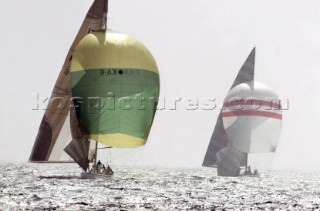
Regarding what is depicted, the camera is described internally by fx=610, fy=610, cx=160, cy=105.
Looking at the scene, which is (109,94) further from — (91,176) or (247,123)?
(247,123)

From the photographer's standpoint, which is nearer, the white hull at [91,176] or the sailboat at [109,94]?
the sailboat at [109,94]

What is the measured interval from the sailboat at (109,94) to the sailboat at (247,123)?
15.2m

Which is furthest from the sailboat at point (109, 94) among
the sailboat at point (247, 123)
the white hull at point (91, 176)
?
the sailboat at point (247, 123)

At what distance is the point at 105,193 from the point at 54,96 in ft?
45.8

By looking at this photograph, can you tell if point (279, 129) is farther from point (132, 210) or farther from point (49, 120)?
point (132, 210)

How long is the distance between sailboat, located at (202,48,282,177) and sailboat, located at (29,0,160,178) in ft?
49.8

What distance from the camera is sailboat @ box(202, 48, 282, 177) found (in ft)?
172

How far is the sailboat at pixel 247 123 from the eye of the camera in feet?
172

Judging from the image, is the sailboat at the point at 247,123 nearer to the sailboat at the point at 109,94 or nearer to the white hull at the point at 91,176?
the sailboat at the point at 109,94

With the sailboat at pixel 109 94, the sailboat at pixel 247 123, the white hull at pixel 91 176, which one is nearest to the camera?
the sailboat at pixel 109 94

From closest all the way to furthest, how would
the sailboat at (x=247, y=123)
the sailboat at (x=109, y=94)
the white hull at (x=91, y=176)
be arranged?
the sailboat at (x=109, y=94)
the white hull at (x=91, y=176)
the sailboat at (x=247, y=123)

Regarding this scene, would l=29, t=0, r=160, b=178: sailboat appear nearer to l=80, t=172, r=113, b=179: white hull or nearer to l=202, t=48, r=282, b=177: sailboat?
l=80, t=172, r=113, b=179: white hull

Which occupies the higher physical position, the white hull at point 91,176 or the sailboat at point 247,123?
the sailboat at point 247,123

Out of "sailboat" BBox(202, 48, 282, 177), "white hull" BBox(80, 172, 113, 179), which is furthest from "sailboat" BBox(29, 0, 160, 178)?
"sailboat" BBox(202, 48, 282, 177)
